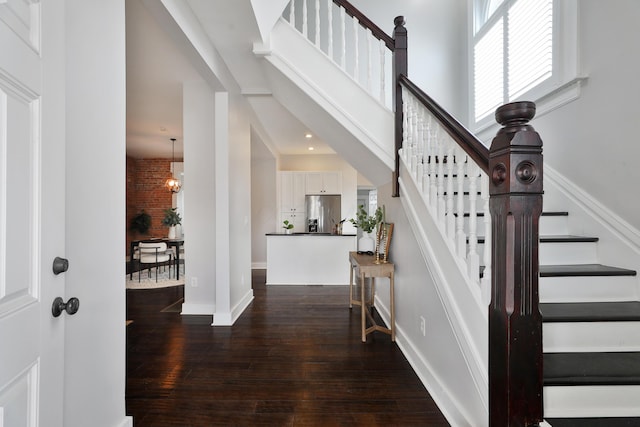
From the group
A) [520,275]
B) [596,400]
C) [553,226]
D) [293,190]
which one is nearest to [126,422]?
[520,275]

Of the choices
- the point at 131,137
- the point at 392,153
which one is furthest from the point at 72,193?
the point at 131,137

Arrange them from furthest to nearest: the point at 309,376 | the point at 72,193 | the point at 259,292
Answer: the point at 259,292 < the point at 309,376 < the point at 72,193

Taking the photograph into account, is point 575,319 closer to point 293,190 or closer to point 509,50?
point 509,50

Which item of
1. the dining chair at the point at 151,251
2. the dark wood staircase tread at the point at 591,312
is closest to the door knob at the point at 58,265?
the dark wood staircase tread at the point at 591,312

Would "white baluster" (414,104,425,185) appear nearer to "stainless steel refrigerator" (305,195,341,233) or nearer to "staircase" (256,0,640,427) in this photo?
"staircase" (256,0,640,427)

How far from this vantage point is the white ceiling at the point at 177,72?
2281 mm

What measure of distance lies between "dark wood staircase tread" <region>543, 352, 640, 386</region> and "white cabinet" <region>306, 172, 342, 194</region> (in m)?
5.71

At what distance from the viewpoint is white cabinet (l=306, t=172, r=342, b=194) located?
6.93 metres

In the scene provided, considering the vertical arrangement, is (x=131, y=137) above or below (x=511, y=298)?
above

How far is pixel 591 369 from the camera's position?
1.31 m

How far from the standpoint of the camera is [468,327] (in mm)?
1490

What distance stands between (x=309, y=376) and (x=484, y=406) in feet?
3.92

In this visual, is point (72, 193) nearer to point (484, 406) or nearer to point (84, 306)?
point (84, 306)

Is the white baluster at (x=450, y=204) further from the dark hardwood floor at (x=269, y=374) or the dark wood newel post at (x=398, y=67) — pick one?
the dark hardwood floor at (x=269, y=374)
